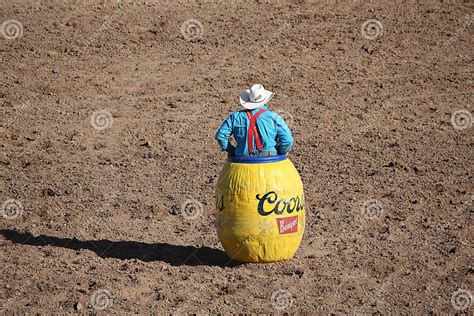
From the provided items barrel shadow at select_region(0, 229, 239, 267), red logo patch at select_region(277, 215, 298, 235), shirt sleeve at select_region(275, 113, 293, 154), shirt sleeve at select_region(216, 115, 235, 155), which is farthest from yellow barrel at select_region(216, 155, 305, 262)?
barrel shadow at select_region(0, 229, 239, 267)

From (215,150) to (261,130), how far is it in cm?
486

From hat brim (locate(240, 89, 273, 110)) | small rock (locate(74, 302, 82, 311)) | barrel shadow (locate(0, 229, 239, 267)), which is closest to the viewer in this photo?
small rock (locate(74, 302, 82, 311))

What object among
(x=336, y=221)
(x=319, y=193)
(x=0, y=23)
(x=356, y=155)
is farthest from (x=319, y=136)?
(x=0, y=23)

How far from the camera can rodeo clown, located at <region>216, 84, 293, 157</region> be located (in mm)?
11820

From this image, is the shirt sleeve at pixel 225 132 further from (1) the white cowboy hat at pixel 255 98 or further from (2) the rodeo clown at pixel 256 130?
(1) the white cowboy hat at pixel 255 98

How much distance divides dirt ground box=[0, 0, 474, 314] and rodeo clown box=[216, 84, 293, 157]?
1.45 m

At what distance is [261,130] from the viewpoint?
1180 centimetres

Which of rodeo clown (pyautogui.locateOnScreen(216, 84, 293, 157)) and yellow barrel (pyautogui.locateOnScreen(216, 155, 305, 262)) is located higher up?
rodeo clown (pyautogui.locateOnScreen(216, 84, 293, 157))

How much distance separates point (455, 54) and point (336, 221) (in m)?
7.91

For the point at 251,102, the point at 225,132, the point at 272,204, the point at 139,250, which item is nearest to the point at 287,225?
the point at 272,204

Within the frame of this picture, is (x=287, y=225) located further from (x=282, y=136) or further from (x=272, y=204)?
(x=282, y=136)

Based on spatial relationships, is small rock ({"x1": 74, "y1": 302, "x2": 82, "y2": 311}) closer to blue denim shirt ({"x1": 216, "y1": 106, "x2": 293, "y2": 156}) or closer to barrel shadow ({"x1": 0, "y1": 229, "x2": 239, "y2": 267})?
barrel shadow ({"x1": 0, "y1": 229, "x2": 239, "y2": 267})

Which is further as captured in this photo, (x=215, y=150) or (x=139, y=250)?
(x=215, y=150)

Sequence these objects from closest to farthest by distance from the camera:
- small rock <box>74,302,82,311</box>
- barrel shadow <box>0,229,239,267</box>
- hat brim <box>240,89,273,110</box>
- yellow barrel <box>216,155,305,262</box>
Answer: small rock <box>74,302,82,311</box>
yellow barrel <box>216,155,305,262</box>
hat brim <box>240,89,273,110</box>
barrel shadow <box>0,229,239,267</box>
